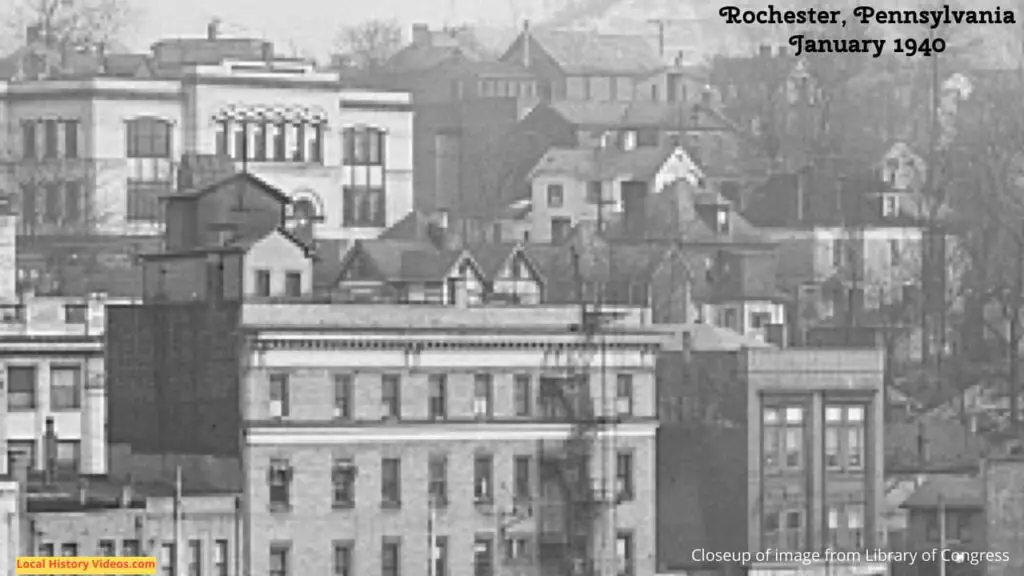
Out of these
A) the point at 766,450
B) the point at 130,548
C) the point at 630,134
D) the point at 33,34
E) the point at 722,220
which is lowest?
the point at 130,548

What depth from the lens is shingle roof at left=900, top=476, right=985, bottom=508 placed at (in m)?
117

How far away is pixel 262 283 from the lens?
104 m

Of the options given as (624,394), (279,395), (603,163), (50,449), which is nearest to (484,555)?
(624,394)

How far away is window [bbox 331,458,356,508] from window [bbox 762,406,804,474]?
50.4 ft

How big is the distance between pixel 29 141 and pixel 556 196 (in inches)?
884

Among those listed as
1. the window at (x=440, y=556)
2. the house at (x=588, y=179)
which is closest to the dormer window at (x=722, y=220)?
the house at (x=588, y=179)

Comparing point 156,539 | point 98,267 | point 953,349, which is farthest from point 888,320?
point 156,539

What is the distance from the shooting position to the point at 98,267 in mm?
133750

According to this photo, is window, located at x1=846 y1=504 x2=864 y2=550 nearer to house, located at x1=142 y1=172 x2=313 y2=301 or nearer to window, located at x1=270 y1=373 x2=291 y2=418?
house, located at x1=142 y1=172 x2=313 y2=301

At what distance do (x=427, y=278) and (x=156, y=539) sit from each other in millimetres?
20980

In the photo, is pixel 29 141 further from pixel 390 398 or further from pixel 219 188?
pixel 390 398

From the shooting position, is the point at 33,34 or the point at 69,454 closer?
the point at 69,454

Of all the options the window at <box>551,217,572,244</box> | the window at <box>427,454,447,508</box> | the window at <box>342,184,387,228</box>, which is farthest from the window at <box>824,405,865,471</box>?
the window at <box>342,184,387,228</box>

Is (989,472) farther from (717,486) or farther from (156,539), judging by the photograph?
(156,539)
